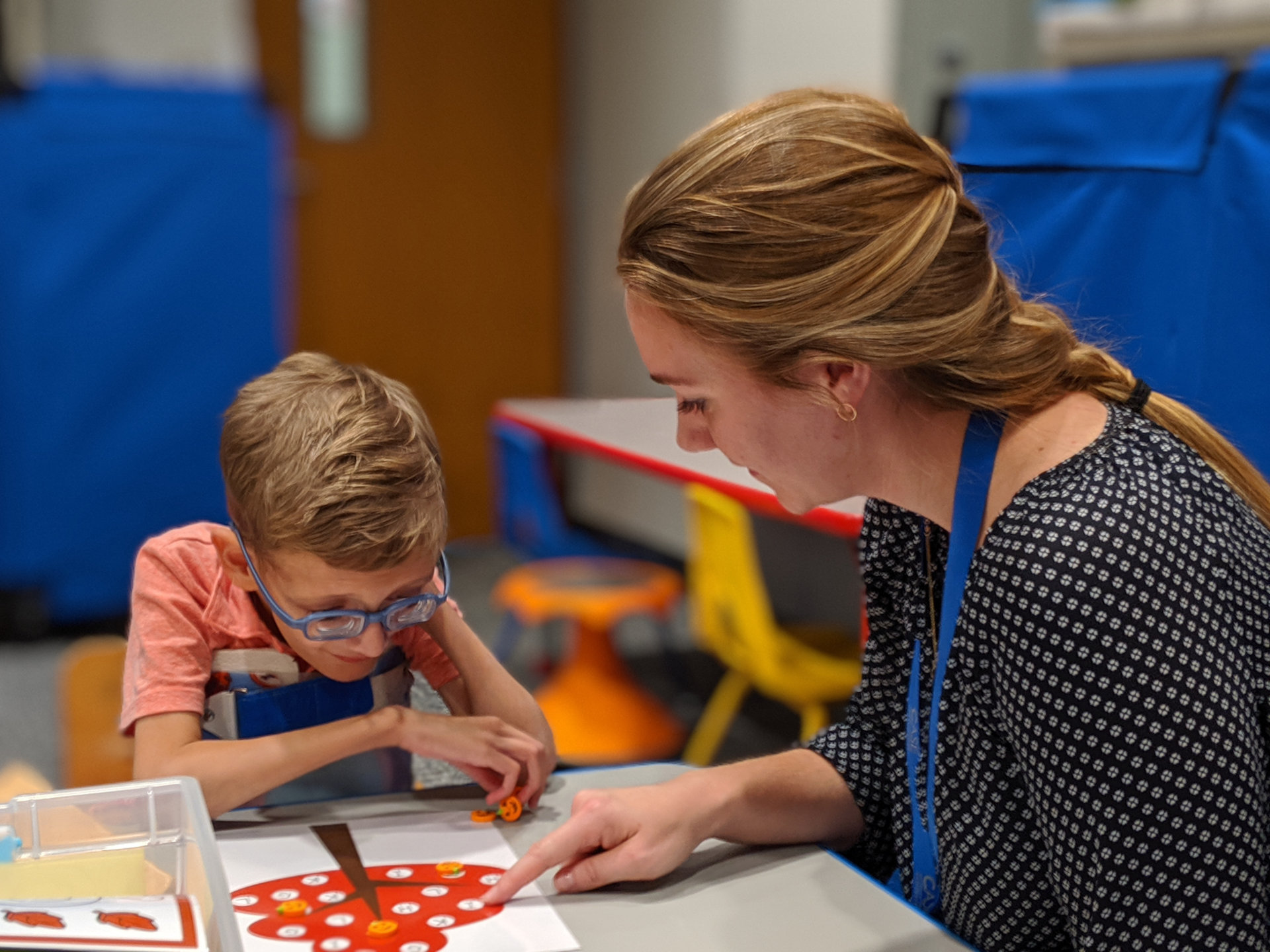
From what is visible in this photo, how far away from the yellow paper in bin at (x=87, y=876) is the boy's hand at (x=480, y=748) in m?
0.26

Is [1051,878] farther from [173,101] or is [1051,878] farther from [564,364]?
[564,364]

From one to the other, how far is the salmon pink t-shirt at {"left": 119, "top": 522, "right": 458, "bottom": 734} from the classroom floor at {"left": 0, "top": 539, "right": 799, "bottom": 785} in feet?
4.77

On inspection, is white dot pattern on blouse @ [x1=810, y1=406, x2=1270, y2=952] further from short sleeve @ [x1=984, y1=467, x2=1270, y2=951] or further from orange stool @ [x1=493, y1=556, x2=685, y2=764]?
orange stool @ [x1=493, y1=556, x2=685, y2=764]

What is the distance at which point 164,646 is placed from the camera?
1.02 m

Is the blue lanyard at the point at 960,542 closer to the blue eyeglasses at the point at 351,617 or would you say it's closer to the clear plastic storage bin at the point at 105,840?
the blue eyeglasses at the point at 351,617

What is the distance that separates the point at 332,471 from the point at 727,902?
0.44 m

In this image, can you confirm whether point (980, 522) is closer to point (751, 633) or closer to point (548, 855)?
point (548, 855)

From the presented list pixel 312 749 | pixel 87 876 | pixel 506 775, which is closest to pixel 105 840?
pixel 87 876

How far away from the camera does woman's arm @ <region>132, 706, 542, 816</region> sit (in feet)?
3.26

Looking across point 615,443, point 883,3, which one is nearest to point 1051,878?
point 615,443

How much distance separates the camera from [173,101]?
11.5 feet

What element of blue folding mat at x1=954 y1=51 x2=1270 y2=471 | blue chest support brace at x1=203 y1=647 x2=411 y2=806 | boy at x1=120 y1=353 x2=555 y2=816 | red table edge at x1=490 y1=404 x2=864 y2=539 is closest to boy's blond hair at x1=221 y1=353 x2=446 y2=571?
boy at x1=120 y1=353 x2=555 y2=816

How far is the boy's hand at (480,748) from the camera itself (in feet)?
3.42

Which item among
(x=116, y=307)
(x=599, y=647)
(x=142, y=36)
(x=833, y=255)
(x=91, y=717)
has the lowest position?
(x=599, y=647)
